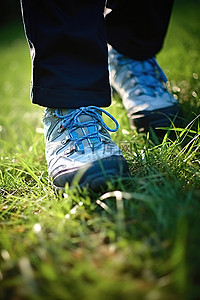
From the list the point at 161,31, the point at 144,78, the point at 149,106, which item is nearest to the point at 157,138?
the point at 149,106

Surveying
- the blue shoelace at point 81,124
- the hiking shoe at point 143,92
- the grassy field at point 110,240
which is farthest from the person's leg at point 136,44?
the grassy field at point 110,240

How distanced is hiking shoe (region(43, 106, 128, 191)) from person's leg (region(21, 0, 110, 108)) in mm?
67

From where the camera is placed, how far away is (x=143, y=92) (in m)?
1.53

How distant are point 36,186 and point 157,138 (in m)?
0.64

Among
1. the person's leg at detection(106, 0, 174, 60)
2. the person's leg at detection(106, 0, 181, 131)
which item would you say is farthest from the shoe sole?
the person's leg at detection(106, 0, 174, 60)

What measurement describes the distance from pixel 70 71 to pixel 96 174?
0.47 meters

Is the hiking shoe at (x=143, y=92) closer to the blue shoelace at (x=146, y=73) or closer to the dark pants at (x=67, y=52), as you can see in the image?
the blue shoelace at (x=146, y=73)

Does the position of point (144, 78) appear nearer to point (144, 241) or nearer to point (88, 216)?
point (88, 216)

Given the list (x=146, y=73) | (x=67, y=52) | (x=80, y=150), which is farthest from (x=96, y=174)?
(x=146, y=73)

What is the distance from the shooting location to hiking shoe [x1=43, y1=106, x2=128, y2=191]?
0.95 meters

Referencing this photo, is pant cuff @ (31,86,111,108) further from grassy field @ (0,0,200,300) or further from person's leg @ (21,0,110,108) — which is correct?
grassy field @ (0,0,200,300)

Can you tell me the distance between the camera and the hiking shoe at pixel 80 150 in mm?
948

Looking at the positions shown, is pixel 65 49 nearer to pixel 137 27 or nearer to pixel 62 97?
pixel 62 97

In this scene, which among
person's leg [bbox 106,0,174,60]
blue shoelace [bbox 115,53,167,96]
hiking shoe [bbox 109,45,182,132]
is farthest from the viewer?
person's leg [bbox 106,0,174,60]
